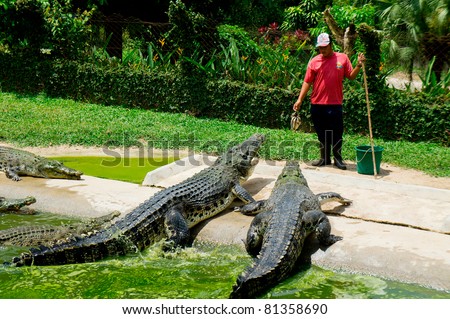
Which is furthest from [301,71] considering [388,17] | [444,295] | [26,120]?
[388,17]

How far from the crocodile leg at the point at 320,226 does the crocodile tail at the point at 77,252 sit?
1745 millimetres

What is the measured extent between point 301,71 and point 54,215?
252 inches

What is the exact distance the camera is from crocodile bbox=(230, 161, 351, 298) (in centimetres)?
470

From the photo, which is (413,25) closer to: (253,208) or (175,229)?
(253,208)

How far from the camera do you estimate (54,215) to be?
6691 millimetres

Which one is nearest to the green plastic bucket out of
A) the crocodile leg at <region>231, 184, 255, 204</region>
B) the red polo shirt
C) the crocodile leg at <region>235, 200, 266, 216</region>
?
the red polo shirt

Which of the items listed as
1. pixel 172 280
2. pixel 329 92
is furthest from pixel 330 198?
pixel 329 92

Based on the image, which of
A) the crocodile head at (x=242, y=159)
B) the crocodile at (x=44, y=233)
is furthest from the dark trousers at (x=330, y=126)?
the crocodile at (x=44, y=233)

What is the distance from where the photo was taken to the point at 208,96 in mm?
12141

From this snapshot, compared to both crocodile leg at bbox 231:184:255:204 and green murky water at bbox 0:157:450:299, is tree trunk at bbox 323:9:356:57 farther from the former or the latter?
green murky water at bbox 0:157:450:299

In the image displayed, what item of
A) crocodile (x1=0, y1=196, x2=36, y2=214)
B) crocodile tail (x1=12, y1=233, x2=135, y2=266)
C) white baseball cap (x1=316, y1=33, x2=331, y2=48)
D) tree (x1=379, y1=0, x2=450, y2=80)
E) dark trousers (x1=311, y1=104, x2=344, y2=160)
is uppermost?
tree (x1=379, y1=0, x2=450, y2=80)

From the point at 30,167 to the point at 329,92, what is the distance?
4.25m

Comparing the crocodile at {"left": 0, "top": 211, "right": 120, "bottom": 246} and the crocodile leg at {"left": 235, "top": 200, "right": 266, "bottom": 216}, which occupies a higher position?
the crocodile leg at {"left": 235, "top": 200, "right": 266, "bottom": 216}
